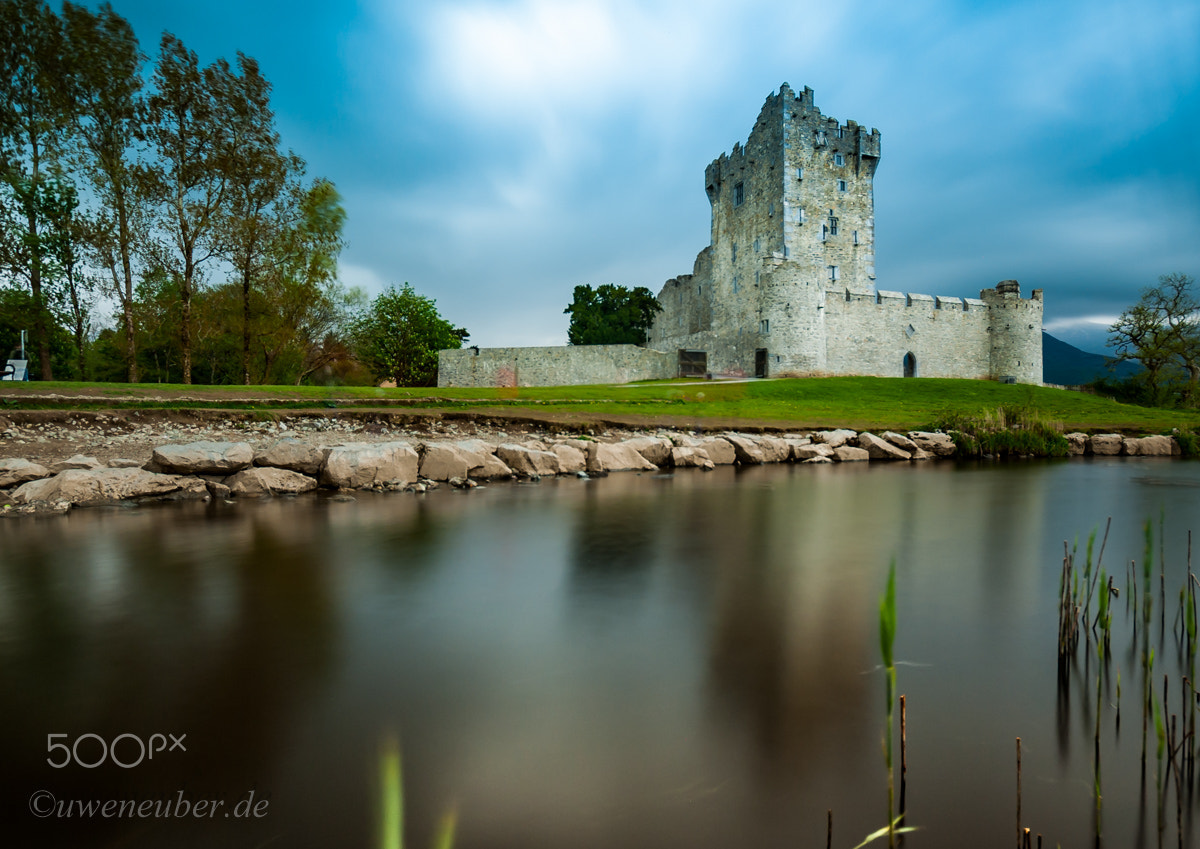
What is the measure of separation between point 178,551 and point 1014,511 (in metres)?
9.87

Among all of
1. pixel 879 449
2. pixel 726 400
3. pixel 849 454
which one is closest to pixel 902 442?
pixel 879 449

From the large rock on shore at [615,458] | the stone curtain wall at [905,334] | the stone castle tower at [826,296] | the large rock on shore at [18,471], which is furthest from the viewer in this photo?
the stone curtain wall at [905,334]

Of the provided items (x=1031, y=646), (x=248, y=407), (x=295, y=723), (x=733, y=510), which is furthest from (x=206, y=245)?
(x=1031, y=646)

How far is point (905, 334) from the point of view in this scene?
40.8 m

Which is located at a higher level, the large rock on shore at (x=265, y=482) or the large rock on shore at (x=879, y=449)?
the large rock on shore at (x=879, y=449)

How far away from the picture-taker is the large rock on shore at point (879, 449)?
1580 cm

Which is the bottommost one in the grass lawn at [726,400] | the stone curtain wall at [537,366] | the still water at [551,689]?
the still water at [551,689]

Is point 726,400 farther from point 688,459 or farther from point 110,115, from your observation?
point 110,115

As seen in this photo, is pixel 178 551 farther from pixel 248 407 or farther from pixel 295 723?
pixel 248 407

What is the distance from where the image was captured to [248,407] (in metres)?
14.0

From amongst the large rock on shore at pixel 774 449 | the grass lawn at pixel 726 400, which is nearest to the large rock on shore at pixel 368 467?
the grass lawn at pixel 726 400

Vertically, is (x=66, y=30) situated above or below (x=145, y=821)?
above

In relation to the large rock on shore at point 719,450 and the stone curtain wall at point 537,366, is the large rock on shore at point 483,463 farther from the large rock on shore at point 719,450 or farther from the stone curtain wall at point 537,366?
the stone curtain wall at point 537,366

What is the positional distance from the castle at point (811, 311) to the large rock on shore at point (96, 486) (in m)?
28.5
